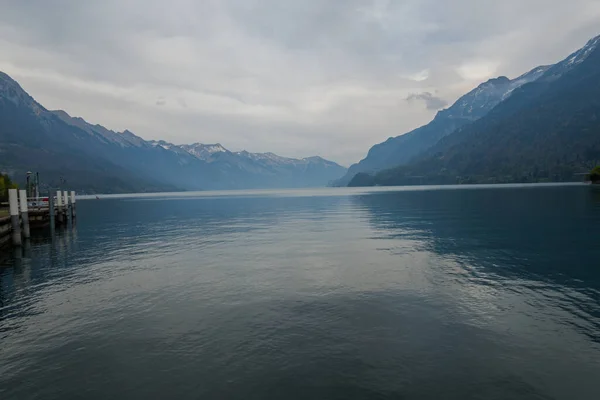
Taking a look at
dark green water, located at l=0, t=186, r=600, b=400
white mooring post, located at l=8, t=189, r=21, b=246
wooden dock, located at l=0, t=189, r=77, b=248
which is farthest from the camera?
wooden dock, located at l=0, t=189, r=77, b=248

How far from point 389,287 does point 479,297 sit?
6612mm

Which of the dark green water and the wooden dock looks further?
the wooden dock

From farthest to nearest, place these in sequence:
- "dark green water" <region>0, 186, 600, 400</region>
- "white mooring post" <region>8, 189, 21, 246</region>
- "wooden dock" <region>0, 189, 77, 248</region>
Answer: "wooden dock" <region>0, 189, 77, 248</region>
"white mooring post" <region>8, 189, 21, 246</region>
"dark green water" <region>0, 186, 600, 400</region>

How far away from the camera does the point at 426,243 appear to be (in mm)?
51625

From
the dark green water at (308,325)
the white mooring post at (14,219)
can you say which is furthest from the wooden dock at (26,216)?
the dark green water at (308,325)

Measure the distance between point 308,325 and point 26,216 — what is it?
215ft

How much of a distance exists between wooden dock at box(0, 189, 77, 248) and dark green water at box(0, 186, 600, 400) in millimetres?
16392

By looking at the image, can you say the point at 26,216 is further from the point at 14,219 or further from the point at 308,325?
the point at 308,325

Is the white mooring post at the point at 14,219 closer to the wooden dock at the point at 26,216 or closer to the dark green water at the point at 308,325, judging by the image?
the wooden dock at the point at 26,216

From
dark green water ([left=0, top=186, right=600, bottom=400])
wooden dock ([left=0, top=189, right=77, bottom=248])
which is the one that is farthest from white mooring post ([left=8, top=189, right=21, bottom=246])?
dark green water ([left=0, top=186, right=600, bottom=400])

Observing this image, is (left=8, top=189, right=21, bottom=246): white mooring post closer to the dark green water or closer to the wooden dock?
the wooden dock

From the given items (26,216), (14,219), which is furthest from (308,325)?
(26,216)

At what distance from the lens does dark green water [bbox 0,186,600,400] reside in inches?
635

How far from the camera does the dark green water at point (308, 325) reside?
635 inches
